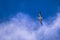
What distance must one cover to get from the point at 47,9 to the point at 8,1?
671mm

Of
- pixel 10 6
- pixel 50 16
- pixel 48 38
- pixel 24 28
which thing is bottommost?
pixel 48 38

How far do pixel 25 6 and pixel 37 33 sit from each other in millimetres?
496

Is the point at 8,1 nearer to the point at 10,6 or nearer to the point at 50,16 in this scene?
the point at 10,6

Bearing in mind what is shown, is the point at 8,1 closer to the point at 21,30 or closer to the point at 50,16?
the point at 21,30

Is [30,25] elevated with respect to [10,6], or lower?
lower

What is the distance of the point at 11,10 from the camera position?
205 centimetres

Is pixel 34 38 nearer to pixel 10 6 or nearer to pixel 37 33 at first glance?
pixel 37 33

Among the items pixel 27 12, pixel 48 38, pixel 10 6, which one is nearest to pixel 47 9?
pixel 27 12

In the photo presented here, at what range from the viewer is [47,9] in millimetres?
2104

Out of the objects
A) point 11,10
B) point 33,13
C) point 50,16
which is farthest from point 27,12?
point 50,16

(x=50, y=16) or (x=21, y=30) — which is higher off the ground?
(x=50, y=16)

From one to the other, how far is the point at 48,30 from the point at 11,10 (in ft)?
2.30

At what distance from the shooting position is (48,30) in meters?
2.06

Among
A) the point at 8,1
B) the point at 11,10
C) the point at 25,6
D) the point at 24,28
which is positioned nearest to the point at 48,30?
the point at 24,28
